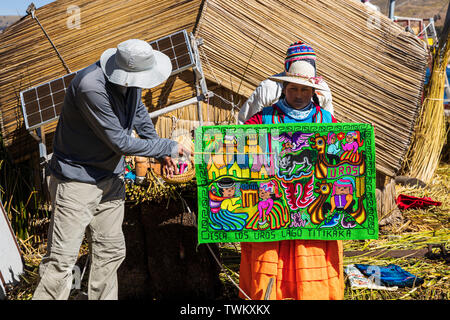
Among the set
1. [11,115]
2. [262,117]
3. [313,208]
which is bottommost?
[313,208]

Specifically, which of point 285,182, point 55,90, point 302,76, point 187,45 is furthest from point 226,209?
point 55,90

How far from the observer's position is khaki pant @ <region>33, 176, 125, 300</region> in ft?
9.14

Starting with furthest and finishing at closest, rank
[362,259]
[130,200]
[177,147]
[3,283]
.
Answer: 1. [362,259]
2. [3,283]
3. [130,200]
4. [177,147]

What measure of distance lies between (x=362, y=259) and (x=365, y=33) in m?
2.43

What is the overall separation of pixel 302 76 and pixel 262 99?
3.50 ft

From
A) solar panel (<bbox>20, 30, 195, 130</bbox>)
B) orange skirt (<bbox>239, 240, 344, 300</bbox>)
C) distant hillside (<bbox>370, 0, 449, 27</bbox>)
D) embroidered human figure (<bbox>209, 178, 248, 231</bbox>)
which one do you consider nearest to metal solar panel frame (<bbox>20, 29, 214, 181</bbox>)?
solar panel (<bbox>20, 30, 195, 130</bbox>)

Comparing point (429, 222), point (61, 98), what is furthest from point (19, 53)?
point (429, 222)

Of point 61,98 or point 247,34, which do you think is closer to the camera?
point 61,98

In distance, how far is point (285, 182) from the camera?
2.92m

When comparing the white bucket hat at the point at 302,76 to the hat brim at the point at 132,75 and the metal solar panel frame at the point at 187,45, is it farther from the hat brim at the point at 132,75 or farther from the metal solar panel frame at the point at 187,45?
the metal solar panel frame at the point at 187,45

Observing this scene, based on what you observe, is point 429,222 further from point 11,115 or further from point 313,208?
point 11,115

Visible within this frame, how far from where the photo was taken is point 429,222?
A: 523 cm

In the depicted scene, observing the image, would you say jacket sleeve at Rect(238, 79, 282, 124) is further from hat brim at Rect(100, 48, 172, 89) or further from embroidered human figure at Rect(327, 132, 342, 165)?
hat brim at Rect(100, 48, 172, 89)

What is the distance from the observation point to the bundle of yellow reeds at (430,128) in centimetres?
616
